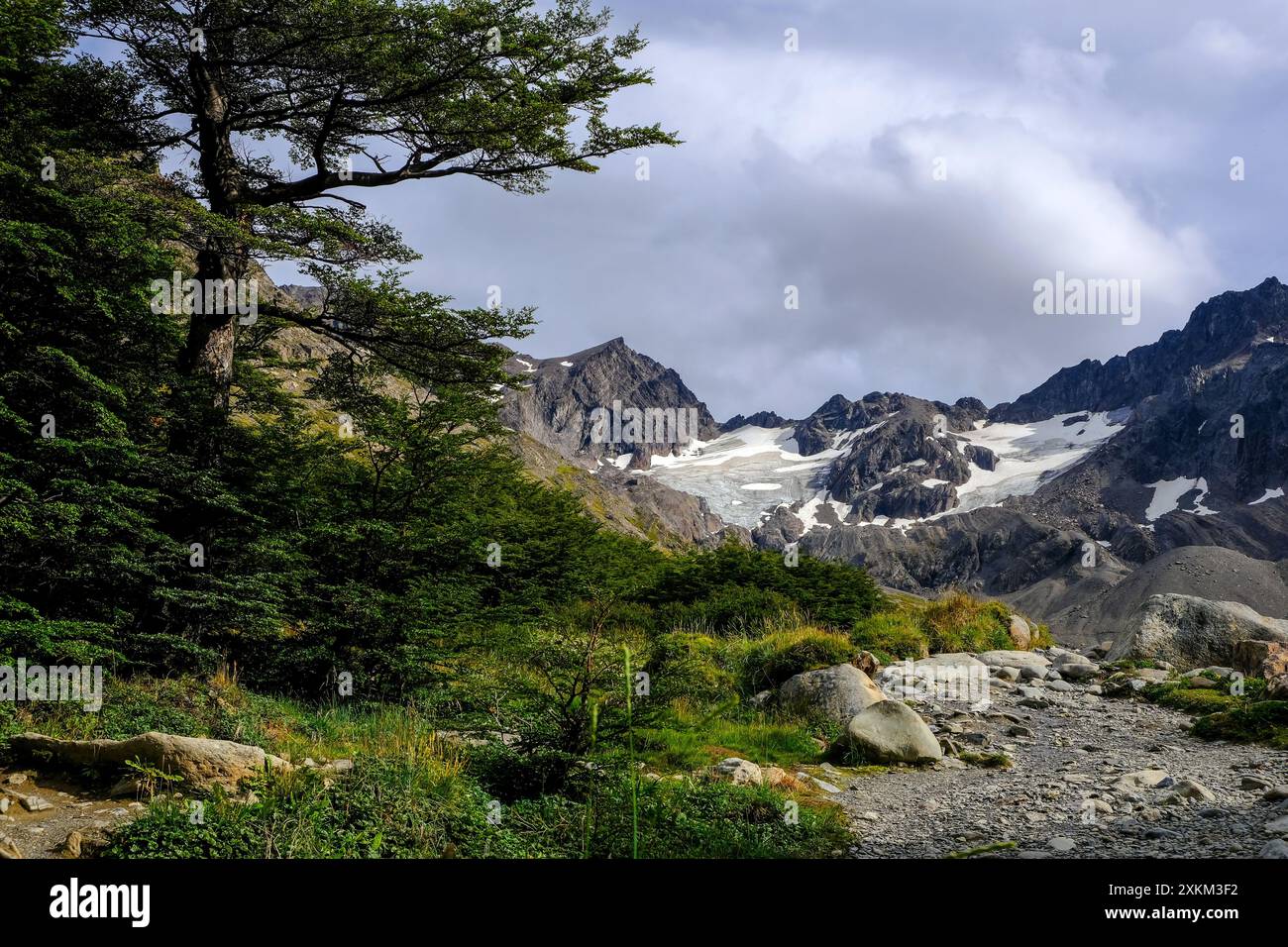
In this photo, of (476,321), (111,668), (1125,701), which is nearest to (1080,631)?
(1125,701)

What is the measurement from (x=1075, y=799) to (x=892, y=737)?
89.1 inches

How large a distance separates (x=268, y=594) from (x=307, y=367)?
597 cm

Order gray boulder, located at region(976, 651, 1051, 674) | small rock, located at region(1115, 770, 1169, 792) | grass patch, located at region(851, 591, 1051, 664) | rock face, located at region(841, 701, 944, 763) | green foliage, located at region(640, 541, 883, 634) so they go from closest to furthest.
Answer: small rock, located at region(1115, 770, 1169, 792) → rock face, located at region(841, 701, 944, 763) → gray boulder, located at region(976, 651, 1051, 674) → grass patch, located at region(851, 591, 1051, 664) → green foliage, located at region(640, 541, 883, 634)

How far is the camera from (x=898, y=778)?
763cm

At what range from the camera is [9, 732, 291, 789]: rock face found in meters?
5.29

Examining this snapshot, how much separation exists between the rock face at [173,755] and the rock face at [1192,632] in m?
17.8

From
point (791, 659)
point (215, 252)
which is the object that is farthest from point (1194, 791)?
point (215, 252)

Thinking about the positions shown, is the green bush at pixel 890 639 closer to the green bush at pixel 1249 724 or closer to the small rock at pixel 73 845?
the green bush at pixel 1249 724

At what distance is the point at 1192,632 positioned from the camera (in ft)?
55.1

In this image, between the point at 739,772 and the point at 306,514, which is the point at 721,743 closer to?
the point at 739,772

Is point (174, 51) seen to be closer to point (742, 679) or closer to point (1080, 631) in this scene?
point (742, 679)

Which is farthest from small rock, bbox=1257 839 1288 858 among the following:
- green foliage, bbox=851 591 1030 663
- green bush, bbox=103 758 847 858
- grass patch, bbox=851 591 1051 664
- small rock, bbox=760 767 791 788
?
green foliage, bbox=851 591 1030 663

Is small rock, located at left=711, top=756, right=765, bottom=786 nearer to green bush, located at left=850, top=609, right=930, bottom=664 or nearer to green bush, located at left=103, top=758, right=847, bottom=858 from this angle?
green bush, located at left=103, top=758, right=847, bottom=858

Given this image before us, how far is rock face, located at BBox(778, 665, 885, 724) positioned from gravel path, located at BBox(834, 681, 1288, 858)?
0.96 metres
